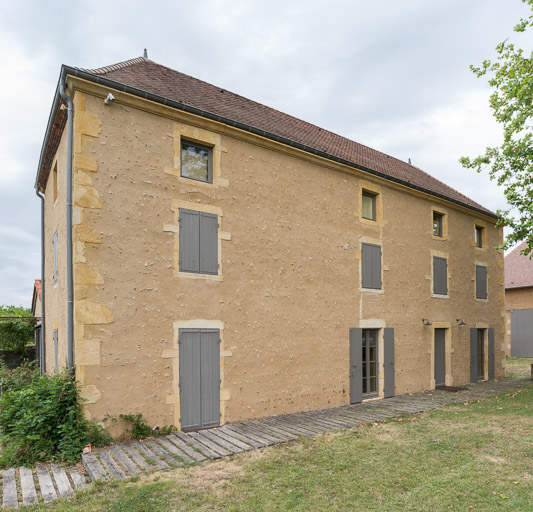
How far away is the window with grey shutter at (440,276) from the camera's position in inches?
500

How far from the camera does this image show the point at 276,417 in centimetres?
840

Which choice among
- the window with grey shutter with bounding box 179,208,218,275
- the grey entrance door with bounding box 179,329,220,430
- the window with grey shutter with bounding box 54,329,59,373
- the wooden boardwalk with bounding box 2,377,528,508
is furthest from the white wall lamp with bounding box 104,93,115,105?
the wooden boardwalk with bounding box 2,377,528,508

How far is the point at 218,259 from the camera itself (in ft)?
26.0

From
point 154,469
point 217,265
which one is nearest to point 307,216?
point 217,265

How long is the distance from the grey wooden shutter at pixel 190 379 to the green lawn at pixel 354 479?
1607 mm

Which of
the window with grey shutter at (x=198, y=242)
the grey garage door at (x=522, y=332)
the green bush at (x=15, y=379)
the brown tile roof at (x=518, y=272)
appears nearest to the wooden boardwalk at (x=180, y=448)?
the green bush at (x=15, y=379)

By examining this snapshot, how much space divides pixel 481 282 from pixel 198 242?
11546 mm

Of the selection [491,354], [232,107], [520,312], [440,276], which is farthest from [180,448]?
[520,312]

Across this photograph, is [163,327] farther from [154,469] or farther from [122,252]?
[154,469]

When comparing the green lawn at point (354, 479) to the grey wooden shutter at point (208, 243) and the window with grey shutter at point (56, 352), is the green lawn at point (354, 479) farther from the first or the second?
the window with grey shutter at point (56, 352)

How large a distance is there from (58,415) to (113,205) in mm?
3361

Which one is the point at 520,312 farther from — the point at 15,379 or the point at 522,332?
the point at 15,379

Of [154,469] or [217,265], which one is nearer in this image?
[154,469]

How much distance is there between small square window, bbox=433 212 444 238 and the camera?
13.2 m
